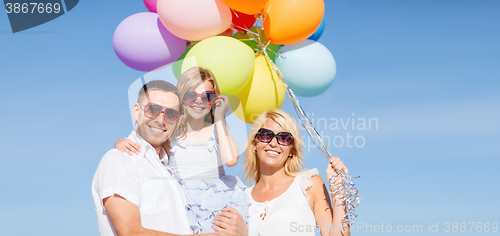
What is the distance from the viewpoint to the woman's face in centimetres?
351

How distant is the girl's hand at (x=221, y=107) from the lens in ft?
11.0

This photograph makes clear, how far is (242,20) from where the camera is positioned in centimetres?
382

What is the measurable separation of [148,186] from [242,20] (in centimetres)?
207

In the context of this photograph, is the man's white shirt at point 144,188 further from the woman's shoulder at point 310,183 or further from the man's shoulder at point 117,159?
the woman's shoulder at point 310,183

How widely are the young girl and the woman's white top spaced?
0.26 m

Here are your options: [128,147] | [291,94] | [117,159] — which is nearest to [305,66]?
[291,94]

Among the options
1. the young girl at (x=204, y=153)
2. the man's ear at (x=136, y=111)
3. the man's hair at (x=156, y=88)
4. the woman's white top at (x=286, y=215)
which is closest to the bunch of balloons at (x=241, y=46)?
the young girl at (x=204, y=153)

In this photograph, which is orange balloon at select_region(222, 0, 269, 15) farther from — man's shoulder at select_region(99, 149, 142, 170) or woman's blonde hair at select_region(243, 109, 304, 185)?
man's shoulder at select_region(99, 149, 142, 170)

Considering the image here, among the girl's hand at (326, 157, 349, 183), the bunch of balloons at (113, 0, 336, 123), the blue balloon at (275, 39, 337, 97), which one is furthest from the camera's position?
the blue balloon at (275, 39, 337, 97)

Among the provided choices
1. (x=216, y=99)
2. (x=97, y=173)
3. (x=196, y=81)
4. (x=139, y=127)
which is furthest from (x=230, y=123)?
(x=97, y=173)

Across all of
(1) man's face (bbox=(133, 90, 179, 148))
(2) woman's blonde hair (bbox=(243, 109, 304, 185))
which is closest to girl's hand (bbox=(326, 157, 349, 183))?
(2) woman's blonde hair (bbox=(243, 109, 304, 185))

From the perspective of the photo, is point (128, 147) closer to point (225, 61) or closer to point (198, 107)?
point (198, 107)

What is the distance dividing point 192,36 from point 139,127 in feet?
3.79

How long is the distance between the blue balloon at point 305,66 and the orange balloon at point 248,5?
0.58 metres
